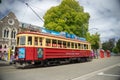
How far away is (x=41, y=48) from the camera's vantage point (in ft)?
52.6

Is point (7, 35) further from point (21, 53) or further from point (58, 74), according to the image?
point (58, 74)

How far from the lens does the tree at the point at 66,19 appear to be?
94.8 ft

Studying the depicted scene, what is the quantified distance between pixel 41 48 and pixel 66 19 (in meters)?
14.3

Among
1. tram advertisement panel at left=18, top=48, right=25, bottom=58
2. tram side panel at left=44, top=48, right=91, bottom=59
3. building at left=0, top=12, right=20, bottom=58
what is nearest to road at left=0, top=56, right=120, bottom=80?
tram advertisement panel at left=18, top=48, right=25, bottom=58

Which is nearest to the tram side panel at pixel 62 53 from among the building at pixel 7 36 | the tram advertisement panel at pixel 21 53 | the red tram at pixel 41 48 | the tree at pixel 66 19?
the red tram at pixel 41 48

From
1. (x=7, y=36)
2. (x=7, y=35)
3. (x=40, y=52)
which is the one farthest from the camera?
(x=7, y=35)

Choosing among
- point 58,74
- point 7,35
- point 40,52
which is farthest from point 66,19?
point 58,74

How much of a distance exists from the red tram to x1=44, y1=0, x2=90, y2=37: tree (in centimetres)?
892

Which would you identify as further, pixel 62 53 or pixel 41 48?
pixel 62 53

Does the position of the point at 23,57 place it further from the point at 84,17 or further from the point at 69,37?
the point at 84,17

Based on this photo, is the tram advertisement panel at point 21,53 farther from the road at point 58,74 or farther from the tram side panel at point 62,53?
the tram side panel at point 62,53

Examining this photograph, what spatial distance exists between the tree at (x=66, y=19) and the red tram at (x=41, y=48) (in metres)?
8.92

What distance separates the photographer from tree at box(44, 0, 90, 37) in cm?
2890

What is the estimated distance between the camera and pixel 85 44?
81.0 ft
